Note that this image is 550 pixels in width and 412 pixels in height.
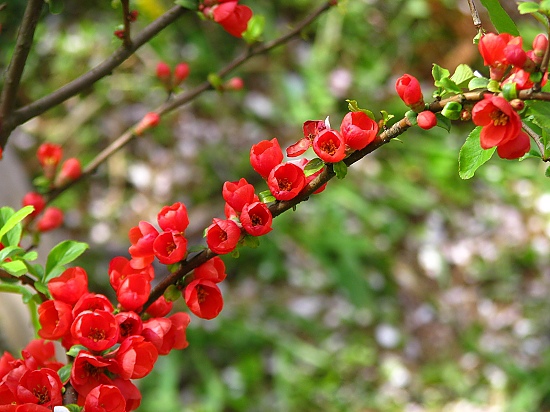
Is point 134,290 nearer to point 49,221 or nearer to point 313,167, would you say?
point 313,167

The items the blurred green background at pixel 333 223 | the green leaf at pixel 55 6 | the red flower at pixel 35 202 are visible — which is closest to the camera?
the green leaf at pixel 55 6

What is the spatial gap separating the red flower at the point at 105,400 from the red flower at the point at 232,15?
0.35 m

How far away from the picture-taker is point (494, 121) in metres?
0.43

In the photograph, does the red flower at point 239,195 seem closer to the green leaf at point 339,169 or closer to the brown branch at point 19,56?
the green leaf at point 339,169

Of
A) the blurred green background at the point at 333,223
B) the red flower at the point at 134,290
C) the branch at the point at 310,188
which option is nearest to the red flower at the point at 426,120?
the branch at the point at 310,188

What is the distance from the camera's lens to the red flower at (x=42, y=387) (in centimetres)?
45

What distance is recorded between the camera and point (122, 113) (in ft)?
7.98

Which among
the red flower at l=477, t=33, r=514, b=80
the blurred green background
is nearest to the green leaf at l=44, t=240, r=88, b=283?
the red flower at l=477, t=33, r=514, b=80

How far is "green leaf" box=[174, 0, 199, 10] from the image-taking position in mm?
622

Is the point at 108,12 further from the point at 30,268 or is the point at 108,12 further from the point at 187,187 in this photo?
the point at 30,268

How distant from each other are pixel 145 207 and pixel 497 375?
4.07ft

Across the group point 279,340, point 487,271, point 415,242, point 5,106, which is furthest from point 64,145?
point 5,106

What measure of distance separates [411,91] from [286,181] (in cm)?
11

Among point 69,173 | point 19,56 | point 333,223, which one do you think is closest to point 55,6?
point 19,56
